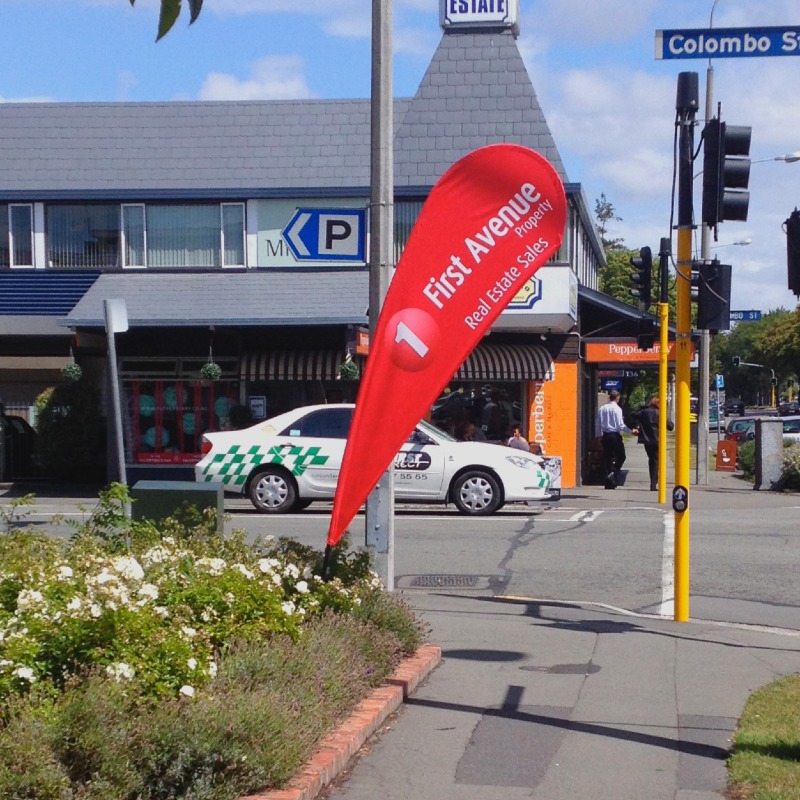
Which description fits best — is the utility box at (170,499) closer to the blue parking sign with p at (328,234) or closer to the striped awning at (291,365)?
the blue parking sign with p at (328,234)

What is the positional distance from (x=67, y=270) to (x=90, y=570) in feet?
67.1

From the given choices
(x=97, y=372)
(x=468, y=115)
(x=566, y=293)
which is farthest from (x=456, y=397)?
(x=97, y=372)

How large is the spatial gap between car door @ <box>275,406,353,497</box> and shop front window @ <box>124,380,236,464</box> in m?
6.98

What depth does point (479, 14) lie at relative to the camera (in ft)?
84.2

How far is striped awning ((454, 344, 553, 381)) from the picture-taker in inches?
966

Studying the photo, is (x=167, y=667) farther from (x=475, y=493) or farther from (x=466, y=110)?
(x=466, y=110)

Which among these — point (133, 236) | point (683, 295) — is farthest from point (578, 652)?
point (133, 236)

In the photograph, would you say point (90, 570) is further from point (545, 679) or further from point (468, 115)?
point (468, 115)

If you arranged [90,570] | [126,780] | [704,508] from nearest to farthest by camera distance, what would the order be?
[126,780]
[90,570]
[704,508]

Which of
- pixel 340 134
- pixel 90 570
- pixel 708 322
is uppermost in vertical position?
pixel 340 134

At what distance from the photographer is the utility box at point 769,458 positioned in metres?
23.8

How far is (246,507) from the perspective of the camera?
65.6 feet

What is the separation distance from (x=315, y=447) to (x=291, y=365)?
21.0 feet

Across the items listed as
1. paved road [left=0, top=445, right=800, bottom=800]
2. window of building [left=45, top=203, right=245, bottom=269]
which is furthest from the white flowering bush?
window of building [left=45, top=203, right=245, bottom=269]
